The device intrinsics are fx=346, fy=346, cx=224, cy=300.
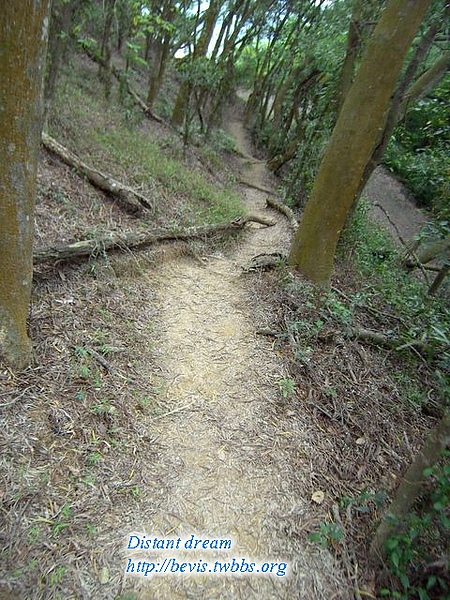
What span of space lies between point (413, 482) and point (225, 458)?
4.54ft

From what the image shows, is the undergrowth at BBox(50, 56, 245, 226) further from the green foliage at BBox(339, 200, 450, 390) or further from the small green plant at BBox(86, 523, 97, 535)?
the small green plant at BBox(86, 523, 97, 535)

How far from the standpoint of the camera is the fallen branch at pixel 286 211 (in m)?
8.25

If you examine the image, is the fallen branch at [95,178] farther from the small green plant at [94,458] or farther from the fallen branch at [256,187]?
the fallen branch at [256,187]

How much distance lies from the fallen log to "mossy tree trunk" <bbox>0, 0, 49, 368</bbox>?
3.38 feet

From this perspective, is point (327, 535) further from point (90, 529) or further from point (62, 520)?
point (62, 520)

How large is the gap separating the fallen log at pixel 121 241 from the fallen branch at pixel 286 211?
5.81 feet

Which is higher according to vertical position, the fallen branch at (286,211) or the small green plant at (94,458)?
the fallen branch at (286,211)

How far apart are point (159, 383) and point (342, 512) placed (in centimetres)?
188

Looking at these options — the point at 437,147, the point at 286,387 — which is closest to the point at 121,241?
the point at 286,387

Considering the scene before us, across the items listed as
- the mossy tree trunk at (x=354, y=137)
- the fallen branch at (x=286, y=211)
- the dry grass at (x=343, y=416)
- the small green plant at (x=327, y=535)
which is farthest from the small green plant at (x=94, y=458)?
the fallen branch at (x=286, y=211)

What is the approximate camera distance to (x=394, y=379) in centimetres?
403

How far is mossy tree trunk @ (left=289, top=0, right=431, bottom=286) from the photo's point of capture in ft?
12.7

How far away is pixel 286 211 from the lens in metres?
9.34

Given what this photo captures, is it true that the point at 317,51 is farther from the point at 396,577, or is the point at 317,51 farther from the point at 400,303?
the point at 396,577
